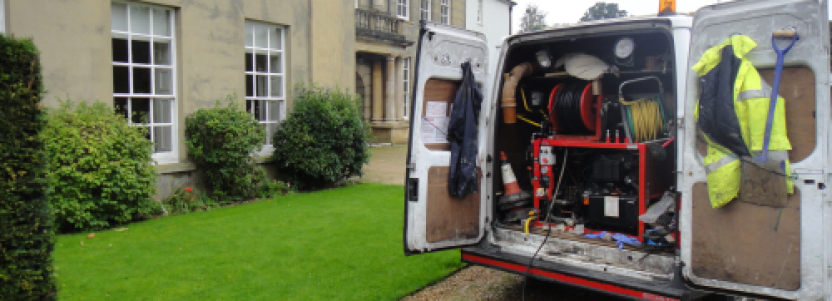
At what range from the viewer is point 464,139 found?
490cm

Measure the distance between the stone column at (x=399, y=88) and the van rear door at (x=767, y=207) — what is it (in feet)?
59.9

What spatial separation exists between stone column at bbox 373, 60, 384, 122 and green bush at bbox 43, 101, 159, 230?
13.7 meters

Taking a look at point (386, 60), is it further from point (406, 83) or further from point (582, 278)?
point (582, 278)

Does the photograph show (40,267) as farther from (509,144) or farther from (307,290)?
(509,144)

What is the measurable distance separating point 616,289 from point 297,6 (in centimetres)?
866

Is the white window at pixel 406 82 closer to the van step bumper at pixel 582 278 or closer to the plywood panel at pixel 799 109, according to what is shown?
the van step bumper at pixel 582 278

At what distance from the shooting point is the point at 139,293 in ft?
16.6

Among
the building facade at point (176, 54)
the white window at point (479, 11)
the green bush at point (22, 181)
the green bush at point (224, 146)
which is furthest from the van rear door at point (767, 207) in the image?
the white window at point (479, 11)

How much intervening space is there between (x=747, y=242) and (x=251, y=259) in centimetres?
454

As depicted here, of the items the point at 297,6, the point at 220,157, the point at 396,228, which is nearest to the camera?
the point at 396,228

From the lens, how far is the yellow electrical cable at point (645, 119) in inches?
210

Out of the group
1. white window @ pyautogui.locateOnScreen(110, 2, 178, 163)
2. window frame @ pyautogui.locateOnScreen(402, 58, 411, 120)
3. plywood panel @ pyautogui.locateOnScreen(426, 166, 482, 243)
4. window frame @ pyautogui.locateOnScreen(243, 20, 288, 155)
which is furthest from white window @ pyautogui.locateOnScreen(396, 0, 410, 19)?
Result: plywood panel @ pyautogui.locateOnScreen(426, 166, 482, 243)

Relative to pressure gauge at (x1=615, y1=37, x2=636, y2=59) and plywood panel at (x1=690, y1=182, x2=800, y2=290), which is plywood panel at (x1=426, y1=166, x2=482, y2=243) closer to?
pressure gauge at (x1=615, y1=37, x2=636, y2=59)

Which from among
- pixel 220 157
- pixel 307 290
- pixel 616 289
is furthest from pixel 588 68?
pixel 220 157
